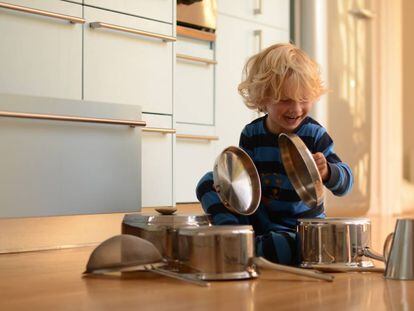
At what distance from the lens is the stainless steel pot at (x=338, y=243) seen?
1551 millimetres

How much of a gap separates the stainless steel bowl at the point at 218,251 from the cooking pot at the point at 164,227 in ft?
0.22

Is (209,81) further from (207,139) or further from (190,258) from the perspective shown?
(190,258)

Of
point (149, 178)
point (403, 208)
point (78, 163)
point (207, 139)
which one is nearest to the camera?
point (78, 163)

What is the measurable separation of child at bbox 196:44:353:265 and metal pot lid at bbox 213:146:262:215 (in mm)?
78

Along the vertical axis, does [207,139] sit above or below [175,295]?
above

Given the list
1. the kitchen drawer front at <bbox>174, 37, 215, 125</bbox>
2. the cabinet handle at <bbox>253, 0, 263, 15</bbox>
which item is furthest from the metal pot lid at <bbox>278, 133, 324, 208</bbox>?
the cabinet handle at <bbox>253, 0, 263, 15</bbox>

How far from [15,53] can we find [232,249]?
953 mm

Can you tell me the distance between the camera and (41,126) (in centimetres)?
200

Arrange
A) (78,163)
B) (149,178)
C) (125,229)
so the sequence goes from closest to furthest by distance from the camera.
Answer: (125,229) < (78,163) < (149,178)

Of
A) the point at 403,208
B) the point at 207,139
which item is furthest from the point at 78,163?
the point at 403,208

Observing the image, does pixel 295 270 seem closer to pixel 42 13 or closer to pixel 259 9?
pixel 42 13

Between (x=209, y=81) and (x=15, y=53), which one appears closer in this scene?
(x=15, y=53)

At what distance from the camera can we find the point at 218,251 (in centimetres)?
137

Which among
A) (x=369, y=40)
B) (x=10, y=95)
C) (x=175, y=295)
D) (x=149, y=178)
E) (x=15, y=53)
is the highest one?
(x=369, y=40)
